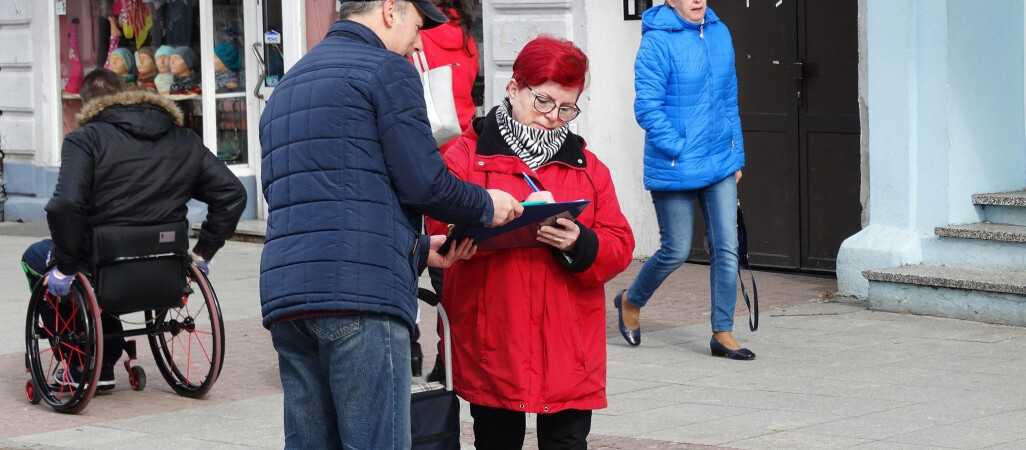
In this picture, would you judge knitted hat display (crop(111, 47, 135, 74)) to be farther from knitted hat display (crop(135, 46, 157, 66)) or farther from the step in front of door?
the step in front of door

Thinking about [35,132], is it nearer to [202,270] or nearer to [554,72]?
[202,270]

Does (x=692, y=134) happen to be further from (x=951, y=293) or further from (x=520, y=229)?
(x=520, y=229)

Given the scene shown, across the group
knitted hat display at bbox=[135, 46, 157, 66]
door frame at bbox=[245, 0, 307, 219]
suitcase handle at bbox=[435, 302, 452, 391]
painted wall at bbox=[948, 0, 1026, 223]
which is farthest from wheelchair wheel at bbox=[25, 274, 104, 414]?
knitted hat display at bbox=[135, 46, 157, 66]

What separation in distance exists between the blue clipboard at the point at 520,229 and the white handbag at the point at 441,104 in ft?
7.48

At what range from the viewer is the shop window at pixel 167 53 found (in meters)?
14.4

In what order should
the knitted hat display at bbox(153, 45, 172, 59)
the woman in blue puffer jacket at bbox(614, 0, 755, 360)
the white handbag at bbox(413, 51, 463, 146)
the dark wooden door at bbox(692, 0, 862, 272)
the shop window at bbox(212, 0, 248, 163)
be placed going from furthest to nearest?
the knitted hat display at bbox(153, 45, 172, 59)
the shop window at bbox(212, 0, 248, 163)
the dark wooden door at bbox(692, 0, 862, 272)
the woman in blue puffer jacket at bbox(614, 0, 755, 360)
the white handbag at bbox(413, 51, 463, 146)

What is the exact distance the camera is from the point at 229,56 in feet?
47.1

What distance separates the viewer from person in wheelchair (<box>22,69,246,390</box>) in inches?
260

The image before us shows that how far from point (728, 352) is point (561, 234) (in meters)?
3.79

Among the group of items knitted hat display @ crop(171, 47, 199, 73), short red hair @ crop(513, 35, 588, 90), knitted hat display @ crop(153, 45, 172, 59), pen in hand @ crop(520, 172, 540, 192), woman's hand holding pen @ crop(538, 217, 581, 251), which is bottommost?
woman's hand holding pen @ crop(538, 217, 581, 251)

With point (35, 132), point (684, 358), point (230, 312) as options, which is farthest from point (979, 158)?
point (35, 132)

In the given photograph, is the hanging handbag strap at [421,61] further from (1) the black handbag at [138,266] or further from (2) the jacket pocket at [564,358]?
(2) the jacket pocket at [564,358]

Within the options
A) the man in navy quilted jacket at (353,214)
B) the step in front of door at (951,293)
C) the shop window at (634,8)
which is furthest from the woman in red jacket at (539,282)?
the shop window at (634,8)

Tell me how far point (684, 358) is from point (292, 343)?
4.17 m
